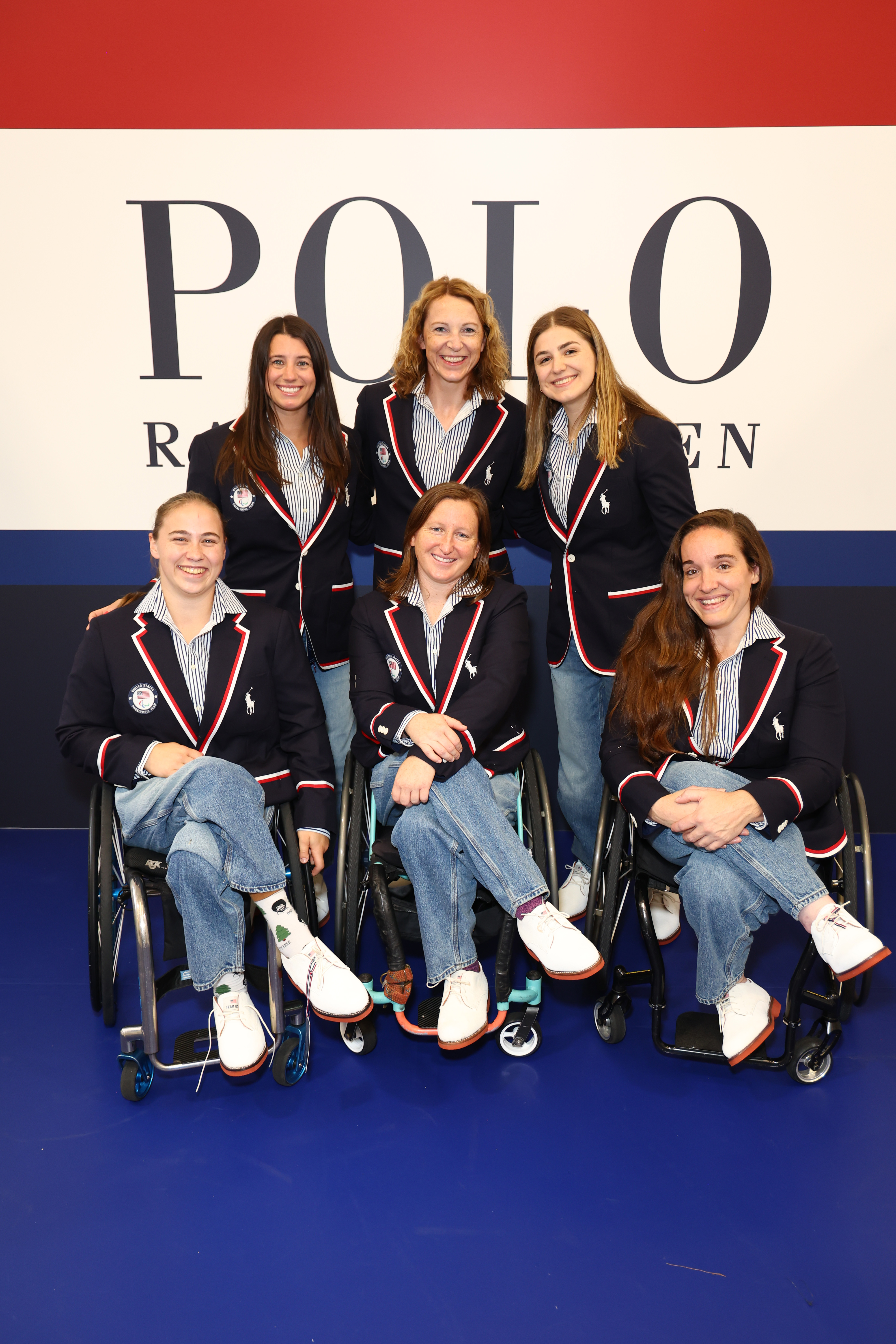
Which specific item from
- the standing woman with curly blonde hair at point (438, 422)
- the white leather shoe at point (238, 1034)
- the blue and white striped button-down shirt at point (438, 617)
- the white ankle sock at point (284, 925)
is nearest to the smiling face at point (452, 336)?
the standing woman with curly blonde hair at point (438, 422)

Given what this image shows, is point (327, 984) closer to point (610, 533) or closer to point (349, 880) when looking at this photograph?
point (349, 880)

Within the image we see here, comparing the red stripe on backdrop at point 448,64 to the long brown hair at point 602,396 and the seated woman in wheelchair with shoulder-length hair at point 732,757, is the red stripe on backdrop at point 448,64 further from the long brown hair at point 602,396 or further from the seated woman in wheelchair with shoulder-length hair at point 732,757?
the seated woman in wheelchair with shoulder-length hair at point 732,757

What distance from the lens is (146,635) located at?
7.61ft

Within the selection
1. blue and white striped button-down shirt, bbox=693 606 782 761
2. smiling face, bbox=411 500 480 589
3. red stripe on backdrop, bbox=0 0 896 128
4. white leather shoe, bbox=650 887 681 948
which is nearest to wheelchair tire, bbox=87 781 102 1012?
smiling face, bbox=411 500 480 589

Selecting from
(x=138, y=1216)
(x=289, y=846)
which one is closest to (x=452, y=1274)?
(x=138, y=1216)

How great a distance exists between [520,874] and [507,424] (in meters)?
1.25

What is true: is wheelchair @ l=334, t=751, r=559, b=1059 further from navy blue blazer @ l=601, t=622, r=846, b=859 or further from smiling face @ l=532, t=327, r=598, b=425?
smiling face @ l=532, t=327, r=598, b=425

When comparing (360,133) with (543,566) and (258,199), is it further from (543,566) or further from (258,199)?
(543,566)

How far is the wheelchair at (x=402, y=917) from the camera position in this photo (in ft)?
7.38

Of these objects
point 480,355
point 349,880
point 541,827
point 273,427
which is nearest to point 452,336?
point 480,355

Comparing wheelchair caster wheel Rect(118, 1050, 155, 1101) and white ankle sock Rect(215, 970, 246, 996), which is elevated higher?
white ankle sock Rect(215, 970, 246, 996)

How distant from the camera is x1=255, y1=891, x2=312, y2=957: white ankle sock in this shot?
2.24 meters

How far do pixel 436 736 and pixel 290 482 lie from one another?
84 cm

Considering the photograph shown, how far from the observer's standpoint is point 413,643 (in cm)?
246
